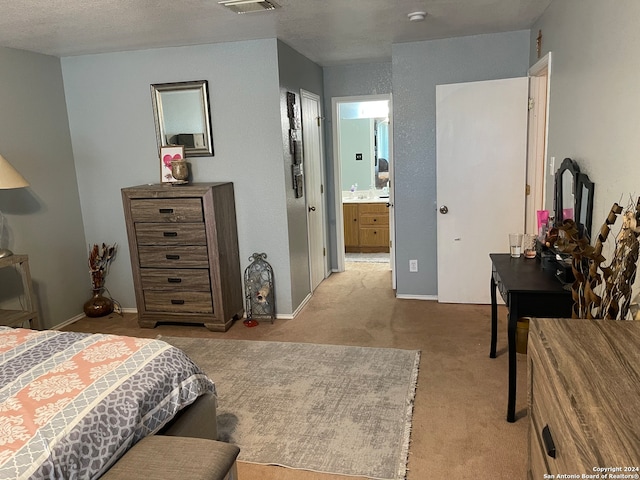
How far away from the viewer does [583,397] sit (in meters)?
1.01

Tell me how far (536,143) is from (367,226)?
113 inches

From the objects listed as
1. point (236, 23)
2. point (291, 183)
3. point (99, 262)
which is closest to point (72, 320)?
point (99, 262)

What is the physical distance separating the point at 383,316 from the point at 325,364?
1.06 metres

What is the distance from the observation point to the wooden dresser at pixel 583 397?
2.85 ft

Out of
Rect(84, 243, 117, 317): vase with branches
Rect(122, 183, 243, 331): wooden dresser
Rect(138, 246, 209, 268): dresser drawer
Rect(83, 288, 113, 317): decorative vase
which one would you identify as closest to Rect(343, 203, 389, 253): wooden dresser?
Rect(122, 183, 243, 331): wooden dresser

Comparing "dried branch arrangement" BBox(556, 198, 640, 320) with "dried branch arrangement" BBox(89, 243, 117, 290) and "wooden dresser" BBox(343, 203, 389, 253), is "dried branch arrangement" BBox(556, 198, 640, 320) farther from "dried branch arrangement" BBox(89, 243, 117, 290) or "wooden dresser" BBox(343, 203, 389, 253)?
"wooden dresser" BBox(343, 203, 389, 253)

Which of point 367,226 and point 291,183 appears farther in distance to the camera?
point 367,226

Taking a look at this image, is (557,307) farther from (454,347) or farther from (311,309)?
(311,309)

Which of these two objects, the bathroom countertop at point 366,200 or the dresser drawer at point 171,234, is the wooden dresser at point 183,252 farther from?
the bathroom countertop at point 366,200

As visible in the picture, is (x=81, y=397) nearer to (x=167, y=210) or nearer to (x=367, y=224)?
(x=167, y=210)

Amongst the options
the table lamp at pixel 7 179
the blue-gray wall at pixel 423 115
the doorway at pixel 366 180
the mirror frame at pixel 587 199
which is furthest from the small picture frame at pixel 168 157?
the mirror frame at pixel 587 199

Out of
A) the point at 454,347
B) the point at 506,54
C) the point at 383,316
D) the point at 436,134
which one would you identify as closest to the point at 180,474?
the point at 454,347

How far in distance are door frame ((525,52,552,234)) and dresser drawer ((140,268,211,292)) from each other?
2.67 m

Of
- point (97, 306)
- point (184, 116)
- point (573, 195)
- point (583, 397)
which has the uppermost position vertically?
point (184, 116)
